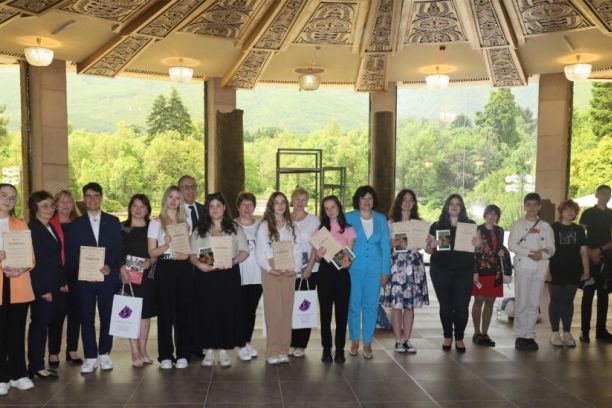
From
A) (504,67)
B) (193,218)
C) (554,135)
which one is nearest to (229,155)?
(193,218)

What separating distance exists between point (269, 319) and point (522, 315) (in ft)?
10.3

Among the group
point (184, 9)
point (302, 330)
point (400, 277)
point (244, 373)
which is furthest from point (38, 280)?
point (184, 9)

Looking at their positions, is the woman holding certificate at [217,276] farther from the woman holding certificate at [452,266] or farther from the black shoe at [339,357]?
the woman holding certificate at [452,266]

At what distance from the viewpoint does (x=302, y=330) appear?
6086 millimetres

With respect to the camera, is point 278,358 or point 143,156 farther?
point 143,156

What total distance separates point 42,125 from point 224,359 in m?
8.67

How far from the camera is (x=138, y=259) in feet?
17.7

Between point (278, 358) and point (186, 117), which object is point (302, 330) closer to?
point (278, 358)

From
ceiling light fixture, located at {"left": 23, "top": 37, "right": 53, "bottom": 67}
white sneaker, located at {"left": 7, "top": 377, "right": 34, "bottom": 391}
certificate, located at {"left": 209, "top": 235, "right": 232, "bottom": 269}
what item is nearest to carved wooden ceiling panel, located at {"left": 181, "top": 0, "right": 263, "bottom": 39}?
ceiling light fixture, located at {"left": 23, "top": 37, "right": 53, "bottom": 67}

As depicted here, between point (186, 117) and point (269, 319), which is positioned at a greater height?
point (186, 117)

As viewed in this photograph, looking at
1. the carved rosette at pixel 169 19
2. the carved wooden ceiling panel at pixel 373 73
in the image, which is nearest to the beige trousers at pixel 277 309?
the carved rosette at pixel 169 19

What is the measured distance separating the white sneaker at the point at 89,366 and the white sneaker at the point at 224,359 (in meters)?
1.26

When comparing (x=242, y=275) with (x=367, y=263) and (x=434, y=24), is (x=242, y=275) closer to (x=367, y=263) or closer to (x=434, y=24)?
(x=367, y=263)

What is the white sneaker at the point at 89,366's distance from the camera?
17.5 feet
